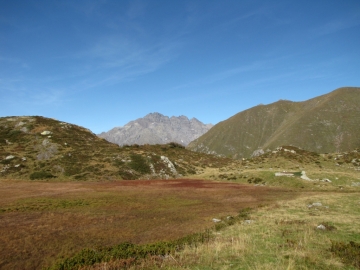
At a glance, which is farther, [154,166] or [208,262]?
[154,166]

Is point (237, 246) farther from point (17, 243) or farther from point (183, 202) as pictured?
point (183, 202)

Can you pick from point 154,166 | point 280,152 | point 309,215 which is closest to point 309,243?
point 309,215

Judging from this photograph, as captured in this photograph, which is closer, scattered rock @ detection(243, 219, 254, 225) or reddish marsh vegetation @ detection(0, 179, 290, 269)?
reddish marsh vegetation @ detection(0, 179, 290, 269)

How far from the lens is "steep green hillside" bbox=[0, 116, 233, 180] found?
198ft

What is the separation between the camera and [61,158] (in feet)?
223

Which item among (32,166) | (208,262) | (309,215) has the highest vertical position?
(32,166)

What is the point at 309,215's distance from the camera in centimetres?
2027

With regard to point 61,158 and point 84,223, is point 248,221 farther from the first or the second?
point 61,158

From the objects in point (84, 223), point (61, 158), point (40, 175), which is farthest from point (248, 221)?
point (61, 158)

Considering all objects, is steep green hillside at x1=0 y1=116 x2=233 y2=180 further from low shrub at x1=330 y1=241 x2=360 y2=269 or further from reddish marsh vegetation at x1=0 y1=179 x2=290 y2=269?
low shrub at x1=330 y1=241 x2=360 y2=269

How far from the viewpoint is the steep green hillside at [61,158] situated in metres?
60.3

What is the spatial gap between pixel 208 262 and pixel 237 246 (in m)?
2.45

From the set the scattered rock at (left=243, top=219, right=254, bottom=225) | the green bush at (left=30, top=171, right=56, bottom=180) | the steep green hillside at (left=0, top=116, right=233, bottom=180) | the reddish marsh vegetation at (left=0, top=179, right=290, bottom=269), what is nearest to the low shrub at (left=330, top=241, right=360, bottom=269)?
the scattered rock at (left=243, top=219, right=254, bottom=225)

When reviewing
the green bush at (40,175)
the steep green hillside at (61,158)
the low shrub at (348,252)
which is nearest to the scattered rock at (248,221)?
the low shrub at (348,252)
